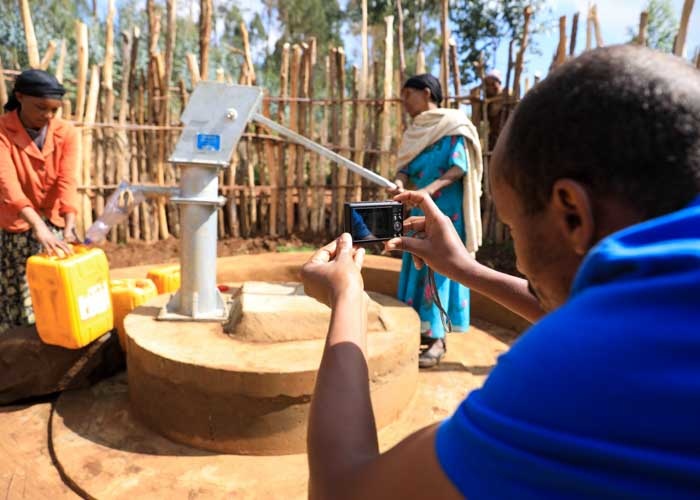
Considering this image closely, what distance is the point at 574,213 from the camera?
2.08 feet

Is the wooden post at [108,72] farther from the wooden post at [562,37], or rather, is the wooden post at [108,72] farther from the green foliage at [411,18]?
the green foliage at [411,18]

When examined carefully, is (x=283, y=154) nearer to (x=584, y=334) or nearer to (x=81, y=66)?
(x=81, y=66)

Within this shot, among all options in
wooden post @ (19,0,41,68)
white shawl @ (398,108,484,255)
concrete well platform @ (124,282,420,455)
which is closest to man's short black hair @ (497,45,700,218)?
concrete well platform @ (124,282,420,455)

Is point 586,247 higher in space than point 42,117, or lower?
lower

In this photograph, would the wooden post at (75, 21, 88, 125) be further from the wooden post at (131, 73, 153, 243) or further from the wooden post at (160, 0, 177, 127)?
Answer: the wooden post at (160, 0, 177, 127)

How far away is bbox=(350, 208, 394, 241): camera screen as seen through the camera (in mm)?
1526

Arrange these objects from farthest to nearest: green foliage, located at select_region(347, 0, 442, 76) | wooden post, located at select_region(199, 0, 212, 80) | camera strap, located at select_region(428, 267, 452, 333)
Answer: green foliage, located at select_region(347, 0, 442, 76), wooden post, located at select_region(199, 0, 212, 80), camera strap, located at select_region(428, 267, 452, 333)

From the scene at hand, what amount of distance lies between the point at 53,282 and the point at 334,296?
2218 millimetres

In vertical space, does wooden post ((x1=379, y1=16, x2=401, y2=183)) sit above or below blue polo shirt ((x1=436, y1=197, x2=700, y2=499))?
above

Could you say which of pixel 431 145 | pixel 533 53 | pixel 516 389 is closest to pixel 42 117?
pixel 431 145

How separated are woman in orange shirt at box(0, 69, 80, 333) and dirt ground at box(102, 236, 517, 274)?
235 cm

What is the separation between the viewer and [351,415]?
0.71 metres

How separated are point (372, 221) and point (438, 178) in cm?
203

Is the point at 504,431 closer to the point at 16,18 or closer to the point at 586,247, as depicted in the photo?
the point at 586,247
